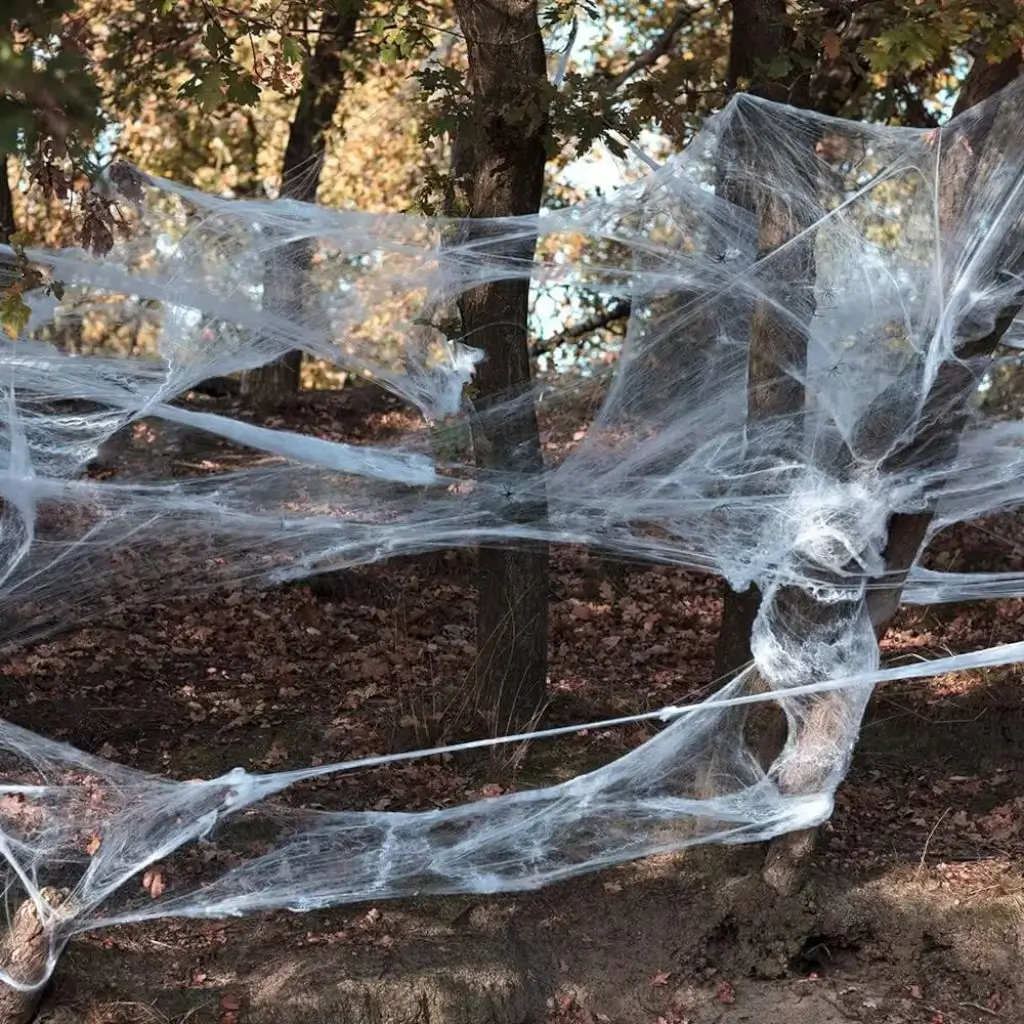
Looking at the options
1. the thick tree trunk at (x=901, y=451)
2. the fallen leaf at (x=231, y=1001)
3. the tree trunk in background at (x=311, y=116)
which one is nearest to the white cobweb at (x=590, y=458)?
the thick tree trunk at (x=901, y=451)

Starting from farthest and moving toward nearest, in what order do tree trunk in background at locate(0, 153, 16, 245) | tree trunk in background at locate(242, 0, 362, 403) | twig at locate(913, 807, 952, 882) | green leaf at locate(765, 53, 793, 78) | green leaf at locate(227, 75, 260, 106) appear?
tree trunk in background at locate(242, 0, 362, 403), tree trunk in background at locate(0, 153, 16, 245), twig at locate(913, 807, 952, 882), green leaf at locate(227, 75, 260, 106), green leaf at locate(765, 53, 793, 78)

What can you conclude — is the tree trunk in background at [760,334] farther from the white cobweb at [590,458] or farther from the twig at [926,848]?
the twig at [926,848]

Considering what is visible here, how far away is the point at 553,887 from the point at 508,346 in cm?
257

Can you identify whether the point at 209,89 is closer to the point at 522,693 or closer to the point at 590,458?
the point at 590,458

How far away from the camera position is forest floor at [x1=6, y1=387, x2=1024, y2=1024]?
18.4 feet

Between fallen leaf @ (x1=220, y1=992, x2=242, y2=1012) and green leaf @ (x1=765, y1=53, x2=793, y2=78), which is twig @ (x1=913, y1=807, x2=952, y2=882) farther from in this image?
green leaf @ (x1=765, y1=53, x2=793, y2=78)

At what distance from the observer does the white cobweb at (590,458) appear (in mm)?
5602

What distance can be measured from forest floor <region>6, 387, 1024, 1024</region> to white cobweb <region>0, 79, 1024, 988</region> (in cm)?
32

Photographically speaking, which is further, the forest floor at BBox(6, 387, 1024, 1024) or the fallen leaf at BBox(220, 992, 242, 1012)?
the forest floor at BBox(6, 387, 1024, 1024)

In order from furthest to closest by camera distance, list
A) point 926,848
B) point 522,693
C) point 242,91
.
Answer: point 522,693, point 926,848, point 242,91

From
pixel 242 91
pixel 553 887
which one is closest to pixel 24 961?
pixel 553 887

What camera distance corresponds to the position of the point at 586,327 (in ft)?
37.4

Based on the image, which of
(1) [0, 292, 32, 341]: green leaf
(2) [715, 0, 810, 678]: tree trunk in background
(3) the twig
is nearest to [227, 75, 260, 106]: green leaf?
(1) [0, 292, 32, 341]: green leaf

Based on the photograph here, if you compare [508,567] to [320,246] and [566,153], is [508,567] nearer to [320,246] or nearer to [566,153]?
[320,246]
